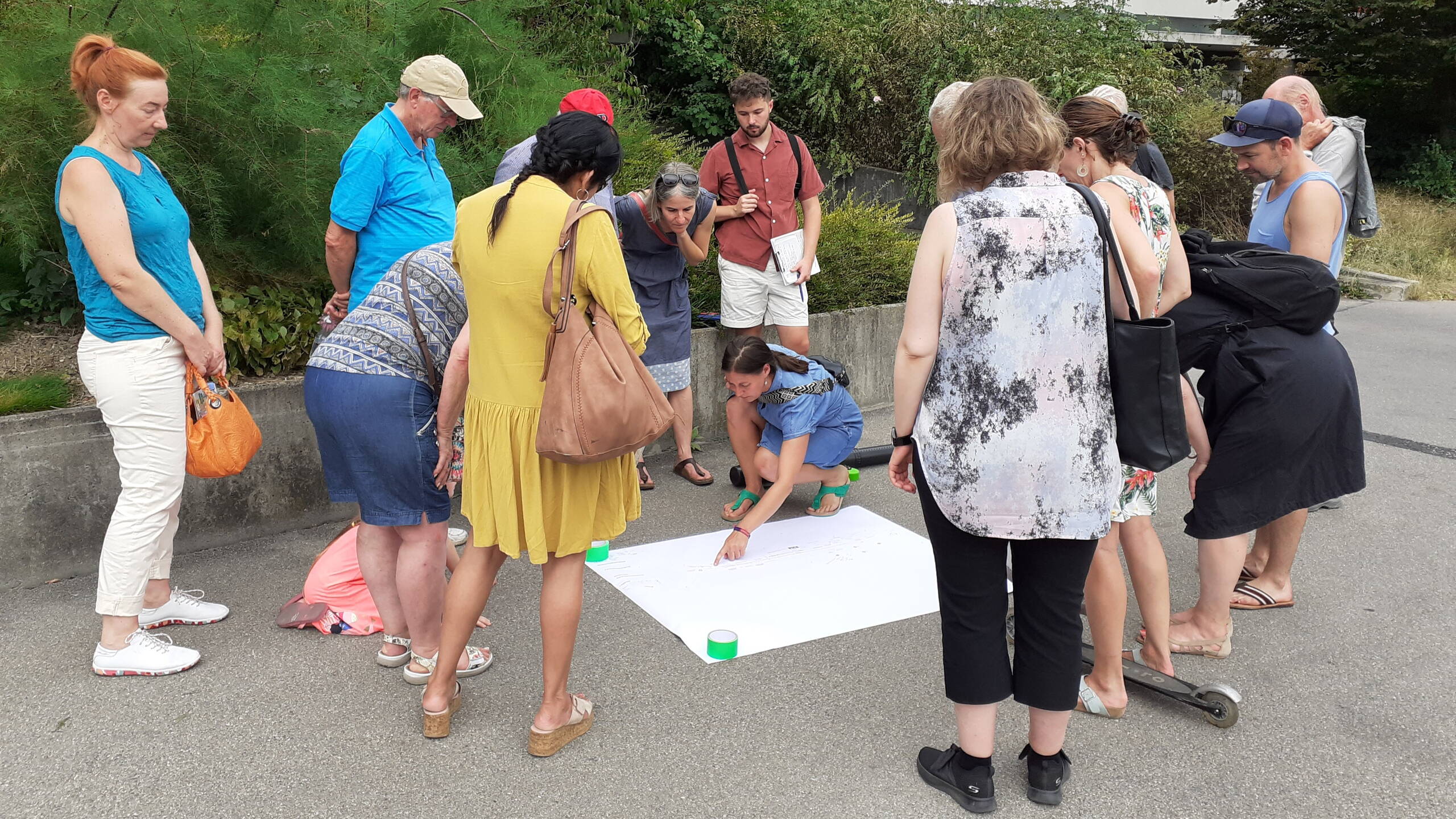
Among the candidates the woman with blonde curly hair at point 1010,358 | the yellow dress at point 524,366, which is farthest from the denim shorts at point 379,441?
the woman with blonde curly hair at point 1010,358

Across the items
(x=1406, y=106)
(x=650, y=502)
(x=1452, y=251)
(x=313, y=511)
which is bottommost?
(x=1452, y=251)

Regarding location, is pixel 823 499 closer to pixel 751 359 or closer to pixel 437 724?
pixel 751 359

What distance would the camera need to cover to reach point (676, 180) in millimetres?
4590

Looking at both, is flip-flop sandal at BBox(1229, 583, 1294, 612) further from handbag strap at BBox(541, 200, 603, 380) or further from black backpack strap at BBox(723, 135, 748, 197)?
black backpack strap at BBox(723, 135, 748, 197)

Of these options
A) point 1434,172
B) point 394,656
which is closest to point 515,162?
point 394,656

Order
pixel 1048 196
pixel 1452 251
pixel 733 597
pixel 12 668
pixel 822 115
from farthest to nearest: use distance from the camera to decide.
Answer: pixel 1452 251 < pixel 822 115 < pixel 733 597 < pixel 12 668 < pixel 1048 196

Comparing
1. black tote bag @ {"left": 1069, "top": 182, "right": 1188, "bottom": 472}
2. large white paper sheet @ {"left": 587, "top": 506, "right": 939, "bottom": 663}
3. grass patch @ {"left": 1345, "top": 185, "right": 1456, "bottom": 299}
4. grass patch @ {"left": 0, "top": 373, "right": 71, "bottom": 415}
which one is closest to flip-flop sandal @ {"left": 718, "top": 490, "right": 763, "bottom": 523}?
large white paper sheet @ {"left": 587, "top": 506, "right": 939, "bottom": 663}

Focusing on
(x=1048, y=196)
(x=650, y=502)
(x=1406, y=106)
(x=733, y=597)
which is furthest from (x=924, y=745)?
(x=1406, y=106)

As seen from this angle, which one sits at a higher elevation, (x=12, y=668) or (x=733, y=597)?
(x=12, y=668)

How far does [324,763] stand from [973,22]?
10148mm

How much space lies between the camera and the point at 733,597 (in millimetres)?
3842

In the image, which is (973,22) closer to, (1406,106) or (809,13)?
(809,13)

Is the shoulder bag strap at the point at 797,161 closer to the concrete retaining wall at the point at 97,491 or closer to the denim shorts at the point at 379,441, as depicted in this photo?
the concrete retaining wall at the point at 97,491

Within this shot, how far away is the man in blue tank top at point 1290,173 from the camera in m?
3.49
